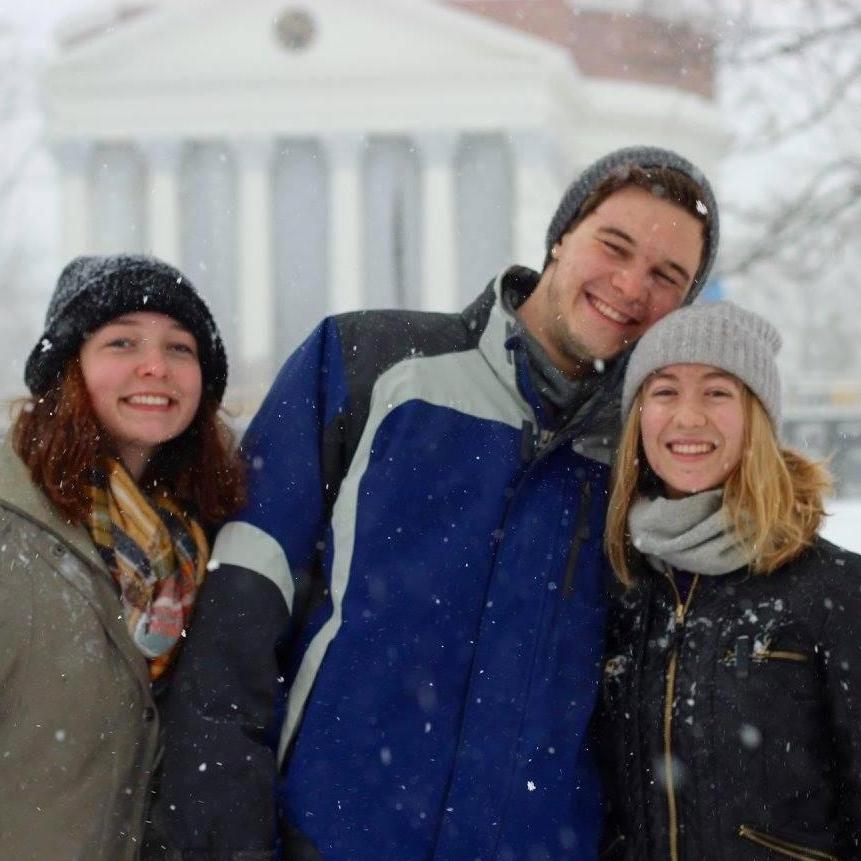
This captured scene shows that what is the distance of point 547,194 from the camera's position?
32594 millimetres

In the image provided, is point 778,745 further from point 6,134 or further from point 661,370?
point 6,134

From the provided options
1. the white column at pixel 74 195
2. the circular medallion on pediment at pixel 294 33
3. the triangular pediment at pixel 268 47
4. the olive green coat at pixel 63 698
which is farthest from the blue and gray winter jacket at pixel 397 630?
the white column at pixel 74 195

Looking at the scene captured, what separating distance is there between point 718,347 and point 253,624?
0.96 meters

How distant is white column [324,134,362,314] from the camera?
34.8m

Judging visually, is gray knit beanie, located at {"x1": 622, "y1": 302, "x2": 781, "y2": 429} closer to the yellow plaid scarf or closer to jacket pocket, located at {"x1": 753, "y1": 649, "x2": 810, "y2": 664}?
jacket pocket, located at {"x1": 753, "y1": 649, "x2": 810, "y2": 664}

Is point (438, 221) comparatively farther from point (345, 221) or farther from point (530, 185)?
point (530, 185)

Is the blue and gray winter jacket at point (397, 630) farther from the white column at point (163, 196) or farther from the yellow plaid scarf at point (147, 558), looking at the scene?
the white column at point (163, 196)

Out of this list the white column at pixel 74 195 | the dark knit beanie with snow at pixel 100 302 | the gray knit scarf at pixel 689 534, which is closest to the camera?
the gray knit scarf at pixel 689 534

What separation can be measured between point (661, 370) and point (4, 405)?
126 cm

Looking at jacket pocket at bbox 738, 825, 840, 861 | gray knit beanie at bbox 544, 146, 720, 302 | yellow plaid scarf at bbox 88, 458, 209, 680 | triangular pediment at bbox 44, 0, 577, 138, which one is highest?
triangular pediment at bbox 44, 0, 577, 138

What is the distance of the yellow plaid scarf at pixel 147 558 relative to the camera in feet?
8.70

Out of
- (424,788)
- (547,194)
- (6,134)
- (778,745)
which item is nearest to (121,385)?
(424,788)

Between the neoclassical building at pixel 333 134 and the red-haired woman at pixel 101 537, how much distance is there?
104 feet

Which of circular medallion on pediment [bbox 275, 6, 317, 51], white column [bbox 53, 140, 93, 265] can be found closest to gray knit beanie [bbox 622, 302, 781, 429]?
circular medallion on pediment [bbox 275, 6, 317, 51]
